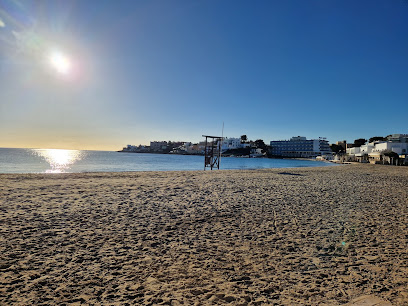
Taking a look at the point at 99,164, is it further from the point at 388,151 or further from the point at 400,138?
the point at 400,138

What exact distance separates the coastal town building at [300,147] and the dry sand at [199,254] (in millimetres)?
159317

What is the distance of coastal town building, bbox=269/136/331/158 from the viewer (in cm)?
15225

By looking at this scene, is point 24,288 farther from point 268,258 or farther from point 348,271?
point 348,271

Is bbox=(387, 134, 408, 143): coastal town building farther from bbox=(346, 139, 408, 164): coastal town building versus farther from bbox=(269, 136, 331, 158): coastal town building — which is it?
bbox=(269, 136, 331, 158): coastal town building

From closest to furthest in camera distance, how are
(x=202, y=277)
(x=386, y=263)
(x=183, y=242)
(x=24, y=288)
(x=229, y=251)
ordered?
(x=24, y=288) < (x=202, y=277) < (x=386, y=263) < (x=229, y=251) < (x=183, y=242)

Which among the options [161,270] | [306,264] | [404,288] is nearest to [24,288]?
[161,270]

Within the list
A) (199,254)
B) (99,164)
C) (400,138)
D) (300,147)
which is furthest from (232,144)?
(199,254)

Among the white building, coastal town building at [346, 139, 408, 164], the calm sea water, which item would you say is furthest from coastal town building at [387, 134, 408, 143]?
the white building

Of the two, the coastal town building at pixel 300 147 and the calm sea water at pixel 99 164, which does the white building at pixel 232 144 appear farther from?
the calm sea water at pixel 99 164

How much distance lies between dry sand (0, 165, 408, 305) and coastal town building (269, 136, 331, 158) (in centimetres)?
15932

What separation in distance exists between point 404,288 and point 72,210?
7.67m

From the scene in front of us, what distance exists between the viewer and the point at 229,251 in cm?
425

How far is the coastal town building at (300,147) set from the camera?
152 meters

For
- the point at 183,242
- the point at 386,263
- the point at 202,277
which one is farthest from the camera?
the point at 183,242
